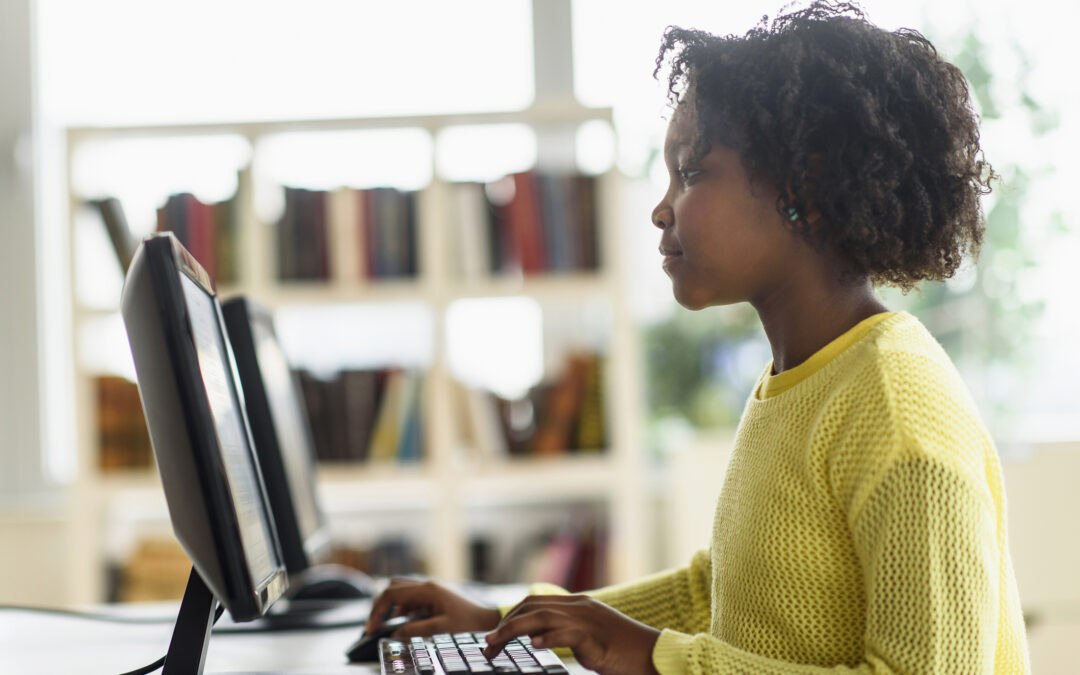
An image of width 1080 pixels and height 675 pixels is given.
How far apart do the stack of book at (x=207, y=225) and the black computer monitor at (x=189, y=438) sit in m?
1.96

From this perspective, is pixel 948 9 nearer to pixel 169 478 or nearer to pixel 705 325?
pixel 705 325

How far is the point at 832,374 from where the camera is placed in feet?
2.90

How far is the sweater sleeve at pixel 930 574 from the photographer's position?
732mm

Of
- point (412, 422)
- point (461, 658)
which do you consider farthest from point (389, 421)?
point (461, 658)

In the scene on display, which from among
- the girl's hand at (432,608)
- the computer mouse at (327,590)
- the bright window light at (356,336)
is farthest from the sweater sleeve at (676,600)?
the bright window light at (356,336)

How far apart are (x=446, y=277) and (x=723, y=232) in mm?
1795

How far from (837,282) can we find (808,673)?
0.35 metres

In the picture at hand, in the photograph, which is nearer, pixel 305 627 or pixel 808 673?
pixel 808 673

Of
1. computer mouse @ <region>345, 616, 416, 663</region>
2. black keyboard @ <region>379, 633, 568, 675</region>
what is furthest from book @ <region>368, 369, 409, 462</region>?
black keyboard @ <region>379, 633, 568, 675</region>

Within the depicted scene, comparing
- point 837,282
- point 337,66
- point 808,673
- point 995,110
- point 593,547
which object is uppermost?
point 337,66

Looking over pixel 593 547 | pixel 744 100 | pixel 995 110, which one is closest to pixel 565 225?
pixel 593 547

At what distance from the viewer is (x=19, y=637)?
1.27 m

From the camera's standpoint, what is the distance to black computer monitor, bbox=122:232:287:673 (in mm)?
741

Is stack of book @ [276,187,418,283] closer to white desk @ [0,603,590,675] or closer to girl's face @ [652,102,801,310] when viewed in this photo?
white desk @ [0,603,590,675]
